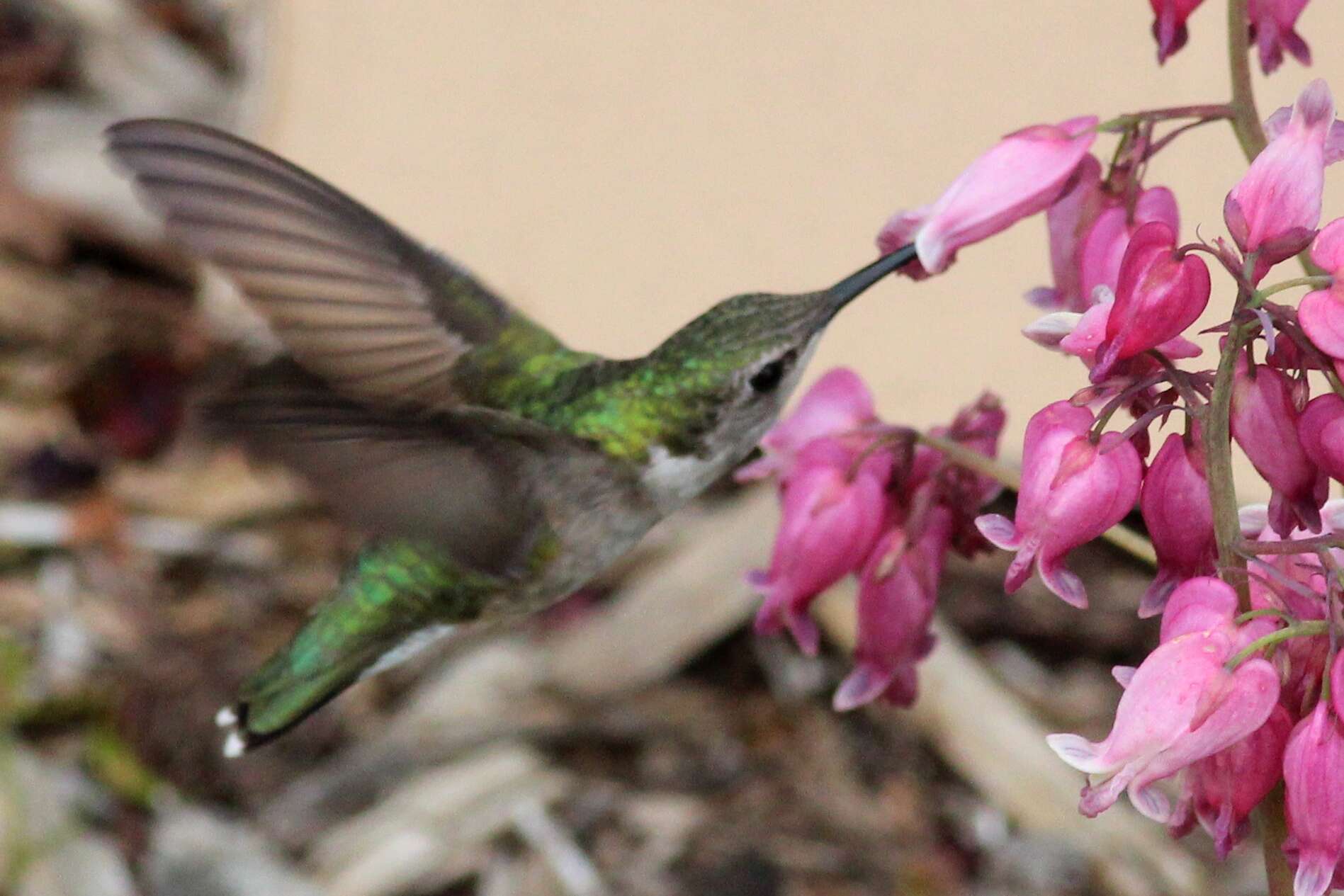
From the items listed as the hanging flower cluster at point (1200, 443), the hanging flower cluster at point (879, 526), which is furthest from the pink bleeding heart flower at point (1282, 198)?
the hanging flower cluster at point (879, 526)

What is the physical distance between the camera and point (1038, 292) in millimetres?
1606

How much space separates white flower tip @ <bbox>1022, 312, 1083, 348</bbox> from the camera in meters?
1.31

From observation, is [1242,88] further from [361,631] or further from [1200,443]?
[361,631]

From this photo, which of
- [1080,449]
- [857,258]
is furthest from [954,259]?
[857,258]

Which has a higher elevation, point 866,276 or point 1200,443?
point 866,276

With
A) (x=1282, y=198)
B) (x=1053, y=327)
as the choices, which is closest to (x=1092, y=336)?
(x=1053, y=327)

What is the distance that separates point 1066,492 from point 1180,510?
10 centimetres

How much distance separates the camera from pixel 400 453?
1.64 m

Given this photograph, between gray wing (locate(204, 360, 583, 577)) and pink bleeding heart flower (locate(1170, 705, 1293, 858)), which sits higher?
gray wing (locate(204, 360, 583, 577))

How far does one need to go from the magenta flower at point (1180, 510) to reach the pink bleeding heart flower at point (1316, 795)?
0.17 m

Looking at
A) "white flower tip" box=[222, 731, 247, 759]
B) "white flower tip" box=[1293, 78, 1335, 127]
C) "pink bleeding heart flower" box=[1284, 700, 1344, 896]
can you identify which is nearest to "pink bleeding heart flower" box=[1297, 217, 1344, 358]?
"white flower tip" box=[1293, 78, 1335, 127]

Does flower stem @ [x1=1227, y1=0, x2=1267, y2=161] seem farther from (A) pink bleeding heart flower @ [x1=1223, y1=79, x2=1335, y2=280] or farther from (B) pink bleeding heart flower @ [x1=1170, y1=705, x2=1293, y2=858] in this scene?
(B) pink bleeding heart flower @ [x1=1170, y1=705, x2=1293, y2=858]

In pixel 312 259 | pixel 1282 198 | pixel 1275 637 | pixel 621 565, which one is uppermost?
pixel 312 259

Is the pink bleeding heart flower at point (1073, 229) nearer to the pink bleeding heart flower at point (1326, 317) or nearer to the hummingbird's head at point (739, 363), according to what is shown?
the hummingbird's head at point (739, 363)
